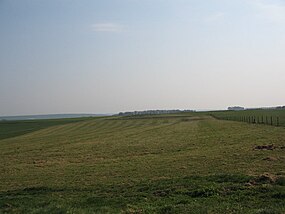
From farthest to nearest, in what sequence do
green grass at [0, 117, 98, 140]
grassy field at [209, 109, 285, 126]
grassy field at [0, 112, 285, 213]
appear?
green grass at [0, 117, 98, 140] < grassy field at [209, 109, 285, 126] < grassy field at [0, 112, 285, 213]

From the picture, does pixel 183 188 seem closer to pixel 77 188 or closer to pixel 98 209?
pixel 98 209

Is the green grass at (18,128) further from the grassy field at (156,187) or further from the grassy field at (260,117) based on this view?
the grassy field at (260,117)

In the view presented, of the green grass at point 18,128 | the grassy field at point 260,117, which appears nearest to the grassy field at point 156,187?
the grassy field at point 260,117

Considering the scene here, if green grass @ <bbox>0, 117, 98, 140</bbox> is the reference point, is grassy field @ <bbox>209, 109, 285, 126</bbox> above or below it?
above

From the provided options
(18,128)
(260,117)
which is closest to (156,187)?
(260,117)

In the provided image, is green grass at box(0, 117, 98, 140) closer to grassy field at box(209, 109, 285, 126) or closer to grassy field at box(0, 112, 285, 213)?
grassy field at box(0, 112, 285, 213)

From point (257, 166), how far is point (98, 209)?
953 centimetres

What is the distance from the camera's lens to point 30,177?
62.2 feet

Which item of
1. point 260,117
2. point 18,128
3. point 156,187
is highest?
point 260,117

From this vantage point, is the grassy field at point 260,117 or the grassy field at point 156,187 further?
the grassy field at point 260,117

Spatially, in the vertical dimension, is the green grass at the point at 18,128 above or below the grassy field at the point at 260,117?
below

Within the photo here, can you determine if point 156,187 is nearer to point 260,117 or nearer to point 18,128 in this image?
point 260,117

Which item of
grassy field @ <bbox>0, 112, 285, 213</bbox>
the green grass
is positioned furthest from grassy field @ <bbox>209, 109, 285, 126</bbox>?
the green grass

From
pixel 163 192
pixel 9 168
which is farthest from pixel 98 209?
pixel 9 168
